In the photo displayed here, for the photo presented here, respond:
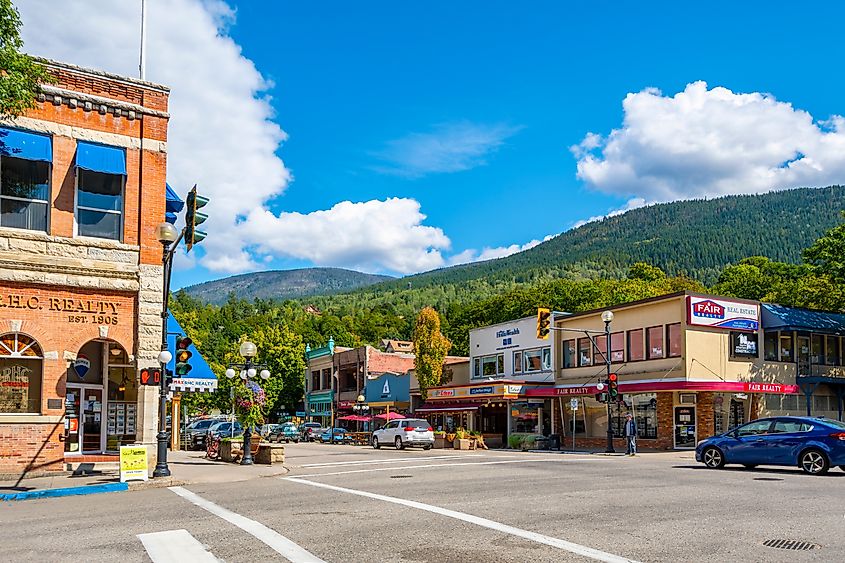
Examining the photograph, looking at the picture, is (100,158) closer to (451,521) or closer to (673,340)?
(451,521)

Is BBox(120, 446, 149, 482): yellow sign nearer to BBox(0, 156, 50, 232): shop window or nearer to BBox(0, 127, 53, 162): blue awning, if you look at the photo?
BBox(0, 156, 50, 232): shop window

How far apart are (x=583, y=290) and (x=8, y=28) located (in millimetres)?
66359

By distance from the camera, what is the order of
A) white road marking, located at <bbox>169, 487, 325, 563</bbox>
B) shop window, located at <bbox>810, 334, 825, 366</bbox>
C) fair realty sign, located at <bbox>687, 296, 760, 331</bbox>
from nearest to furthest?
white road marking, located at <bbox>169, 487, 325, 563</bbox> < fair realty sign, located at <bbox>687, 296, 760, 331</bbox> < shop window, located at <bbox>810, 334, 825, 366</bbox>

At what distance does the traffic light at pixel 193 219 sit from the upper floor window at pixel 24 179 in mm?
4413

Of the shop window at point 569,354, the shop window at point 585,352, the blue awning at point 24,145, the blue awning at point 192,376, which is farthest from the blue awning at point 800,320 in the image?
the blue awning at point 24,145

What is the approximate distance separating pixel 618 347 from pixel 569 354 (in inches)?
170

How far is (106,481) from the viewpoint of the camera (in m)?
19.7

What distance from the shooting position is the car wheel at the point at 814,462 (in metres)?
19.8

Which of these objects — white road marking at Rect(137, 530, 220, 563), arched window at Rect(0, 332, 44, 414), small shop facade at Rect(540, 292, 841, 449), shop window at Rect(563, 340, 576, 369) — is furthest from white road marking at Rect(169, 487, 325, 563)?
shop window at Rect(563, 340, 576, 369)

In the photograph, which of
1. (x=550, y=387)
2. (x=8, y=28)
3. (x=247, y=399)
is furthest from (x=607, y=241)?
(x=8, y=28)

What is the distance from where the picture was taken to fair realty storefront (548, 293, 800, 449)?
122ft

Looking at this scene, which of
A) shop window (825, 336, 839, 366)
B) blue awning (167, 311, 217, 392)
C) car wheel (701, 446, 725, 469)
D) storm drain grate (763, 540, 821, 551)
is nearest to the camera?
storm drain grate (763, 540, 821, 551)

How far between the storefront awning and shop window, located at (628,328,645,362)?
11186 millimetres

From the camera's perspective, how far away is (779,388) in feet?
125
